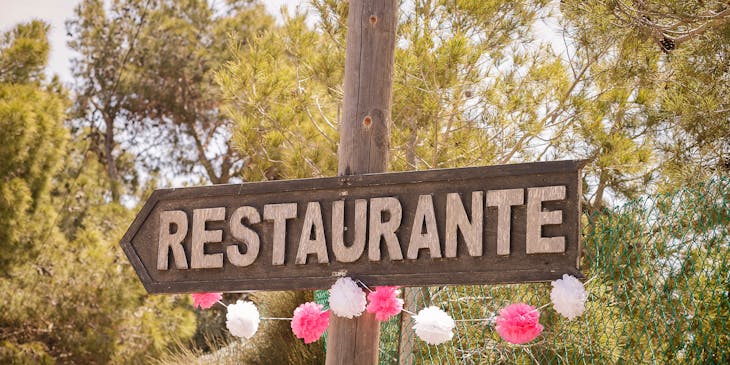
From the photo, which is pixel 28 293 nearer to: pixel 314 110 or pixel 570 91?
pixel 314 110

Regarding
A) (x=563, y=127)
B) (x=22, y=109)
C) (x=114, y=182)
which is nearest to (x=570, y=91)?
(x=563, y=127)

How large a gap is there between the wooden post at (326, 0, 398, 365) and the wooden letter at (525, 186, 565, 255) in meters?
0.70

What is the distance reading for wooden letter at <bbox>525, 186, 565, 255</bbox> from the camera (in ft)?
9.86

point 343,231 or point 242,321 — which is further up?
point 343,231

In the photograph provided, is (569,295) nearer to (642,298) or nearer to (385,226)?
(385,226)

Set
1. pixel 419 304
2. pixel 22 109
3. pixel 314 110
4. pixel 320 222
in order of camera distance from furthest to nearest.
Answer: pixel 22 109, pixel 314 110, pixel 419 304, pixel 320 222

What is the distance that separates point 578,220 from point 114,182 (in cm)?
1216

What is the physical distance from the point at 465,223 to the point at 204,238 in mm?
1165

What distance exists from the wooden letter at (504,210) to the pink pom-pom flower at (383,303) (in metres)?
0.48

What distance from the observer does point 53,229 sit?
33.7 ft

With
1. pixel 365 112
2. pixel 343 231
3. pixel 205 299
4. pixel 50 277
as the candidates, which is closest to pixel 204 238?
pixel 205 299

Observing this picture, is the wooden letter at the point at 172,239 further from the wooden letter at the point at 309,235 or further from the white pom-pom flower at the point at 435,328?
the white pom-pom flower at the point at 435,328

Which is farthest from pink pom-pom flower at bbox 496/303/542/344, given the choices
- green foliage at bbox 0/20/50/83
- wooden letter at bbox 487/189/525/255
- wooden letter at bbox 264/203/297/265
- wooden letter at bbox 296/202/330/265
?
green foliage at bbox 0/20/50/83

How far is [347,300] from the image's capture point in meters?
3.23
